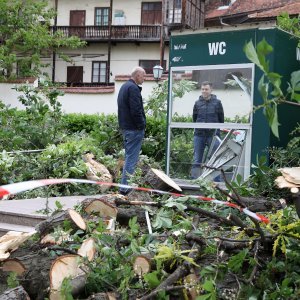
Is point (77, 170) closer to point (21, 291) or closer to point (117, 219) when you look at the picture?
point (117, 219)

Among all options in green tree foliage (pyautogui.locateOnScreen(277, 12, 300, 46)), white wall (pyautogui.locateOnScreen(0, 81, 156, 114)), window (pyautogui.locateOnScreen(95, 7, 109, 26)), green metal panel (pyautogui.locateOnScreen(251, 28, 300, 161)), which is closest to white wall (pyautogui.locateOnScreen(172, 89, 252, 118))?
green metal panel (pyautogui.locateOnScreen(251, 28, 300, 161))

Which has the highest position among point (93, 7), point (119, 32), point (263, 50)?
point (93, 7)

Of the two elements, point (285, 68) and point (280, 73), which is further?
point (285, 68)

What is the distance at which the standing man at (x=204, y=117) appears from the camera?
7.47 metres

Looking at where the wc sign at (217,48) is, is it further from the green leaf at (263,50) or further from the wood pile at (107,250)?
the green leaf at (263,50)

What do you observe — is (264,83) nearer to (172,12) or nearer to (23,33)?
(23,33)

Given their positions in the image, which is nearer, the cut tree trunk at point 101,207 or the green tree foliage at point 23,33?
the cut tree trunk at point 101,207

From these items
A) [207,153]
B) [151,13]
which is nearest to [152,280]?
[207,153]

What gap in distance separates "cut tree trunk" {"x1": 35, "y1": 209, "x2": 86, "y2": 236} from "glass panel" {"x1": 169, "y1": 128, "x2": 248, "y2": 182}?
2.23 meters

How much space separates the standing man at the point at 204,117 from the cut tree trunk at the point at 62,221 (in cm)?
274

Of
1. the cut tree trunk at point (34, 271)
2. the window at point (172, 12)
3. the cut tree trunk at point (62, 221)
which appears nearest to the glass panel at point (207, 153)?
the cut tree trunk at point (62, 221)

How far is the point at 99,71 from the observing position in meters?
35.3

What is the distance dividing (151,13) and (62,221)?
101ft

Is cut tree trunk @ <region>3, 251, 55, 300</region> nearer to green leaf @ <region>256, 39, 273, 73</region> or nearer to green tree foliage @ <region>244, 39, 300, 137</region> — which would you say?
green tree foliage @ <region>244, 39, 300, 137</region>
